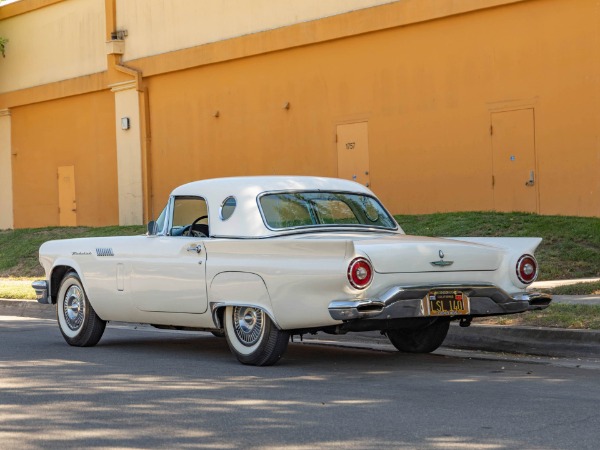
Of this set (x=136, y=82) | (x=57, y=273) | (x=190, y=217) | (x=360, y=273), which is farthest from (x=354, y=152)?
(x=360, y=273)

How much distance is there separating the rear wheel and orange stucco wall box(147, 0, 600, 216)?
30.9 feet

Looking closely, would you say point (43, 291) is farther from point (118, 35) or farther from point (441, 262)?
point (118, 35)

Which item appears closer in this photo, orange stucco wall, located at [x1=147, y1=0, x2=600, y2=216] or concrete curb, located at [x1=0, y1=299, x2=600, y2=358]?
concrete curb, located at [x1=0, y1=299, x2=600, y2=358]

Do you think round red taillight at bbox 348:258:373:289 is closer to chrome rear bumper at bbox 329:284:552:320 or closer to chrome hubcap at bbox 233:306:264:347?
chrome rear bumper at bbox 329:284:552:320

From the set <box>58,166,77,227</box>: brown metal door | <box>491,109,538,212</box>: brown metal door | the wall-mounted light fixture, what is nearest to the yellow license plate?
<box>491,109,538,212</box>: brown metal door

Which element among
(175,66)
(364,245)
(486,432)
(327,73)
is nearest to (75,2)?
(175,66)

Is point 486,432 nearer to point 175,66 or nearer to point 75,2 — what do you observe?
point 175,66

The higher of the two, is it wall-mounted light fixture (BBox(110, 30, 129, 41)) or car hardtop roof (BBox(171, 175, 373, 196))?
wall-mounted light fixture (BBox(110, 30, 129, 41))

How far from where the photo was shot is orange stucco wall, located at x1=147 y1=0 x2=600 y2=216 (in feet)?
64.4

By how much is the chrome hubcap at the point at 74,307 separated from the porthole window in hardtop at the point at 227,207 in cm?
211

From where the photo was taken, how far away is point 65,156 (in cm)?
3153

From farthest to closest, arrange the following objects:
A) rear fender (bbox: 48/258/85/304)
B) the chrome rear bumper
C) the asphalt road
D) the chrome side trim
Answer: the chrome side trim < rear fender (bbox: 48/258/85/304) < the chrome rear bumper < the asphalt road

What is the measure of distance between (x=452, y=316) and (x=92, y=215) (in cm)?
2198

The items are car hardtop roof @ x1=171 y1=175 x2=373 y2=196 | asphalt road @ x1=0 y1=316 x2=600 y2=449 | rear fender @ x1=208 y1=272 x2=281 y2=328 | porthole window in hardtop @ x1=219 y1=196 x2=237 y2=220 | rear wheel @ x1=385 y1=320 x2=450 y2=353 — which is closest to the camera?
asphalt road @ x1=0 y1=316 x2=600 y2=449
